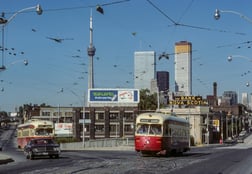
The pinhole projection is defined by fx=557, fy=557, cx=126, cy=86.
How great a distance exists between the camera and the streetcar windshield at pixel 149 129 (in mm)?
40656

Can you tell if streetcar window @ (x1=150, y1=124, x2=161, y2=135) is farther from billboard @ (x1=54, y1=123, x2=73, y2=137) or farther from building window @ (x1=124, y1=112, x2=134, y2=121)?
building window @ (x1=124, y1=112, x2=134, y2=121)


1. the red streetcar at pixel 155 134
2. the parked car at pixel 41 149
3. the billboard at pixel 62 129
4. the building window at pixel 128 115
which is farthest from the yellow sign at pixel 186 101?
the parked car at pixel 41 149

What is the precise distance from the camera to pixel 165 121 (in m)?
41.4

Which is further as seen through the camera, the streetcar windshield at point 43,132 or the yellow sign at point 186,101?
the yellow sign at point 186,101

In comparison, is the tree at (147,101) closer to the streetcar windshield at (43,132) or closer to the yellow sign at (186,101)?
the yellow sign at (186,101)

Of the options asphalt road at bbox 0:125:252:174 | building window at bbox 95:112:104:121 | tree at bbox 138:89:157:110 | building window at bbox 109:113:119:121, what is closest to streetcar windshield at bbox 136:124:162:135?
asphalt road at bbox 0:125:252:174

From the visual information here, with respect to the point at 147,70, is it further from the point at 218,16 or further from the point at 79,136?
the point at 79,136

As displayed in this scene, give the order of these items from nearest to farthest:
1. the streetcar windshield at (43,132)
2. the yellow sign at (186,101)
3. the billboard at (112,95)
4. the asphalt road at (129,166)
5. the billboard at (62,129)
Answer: the asphalt road at (129,166) → the streetcar windshield at (43,132) → the billboard at (112,95) → the billboard at (62,129) → the yellow sign at (186,101)

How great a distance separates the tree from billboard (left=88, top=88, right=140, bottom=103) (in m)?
40.5

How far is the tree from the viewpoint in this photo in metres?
160

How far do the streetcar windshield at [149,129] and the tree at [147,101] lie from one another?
116 metres

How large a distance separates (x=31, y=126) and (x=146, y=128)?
58.2ft

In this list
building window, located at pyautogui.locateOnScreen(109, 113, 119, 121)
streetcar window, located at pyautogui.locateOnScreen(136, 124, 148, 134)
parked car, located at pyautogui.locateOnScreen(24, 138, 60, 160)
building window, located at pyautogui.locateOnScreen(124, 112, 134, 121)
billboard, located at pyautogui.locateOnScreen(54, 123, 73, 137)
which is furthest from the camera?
building window, located at pyautogui.locateOnScreen(109, 113, 119, 121)

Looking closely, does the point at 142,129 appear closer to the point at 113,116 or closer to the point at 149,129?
the point at 149,129
